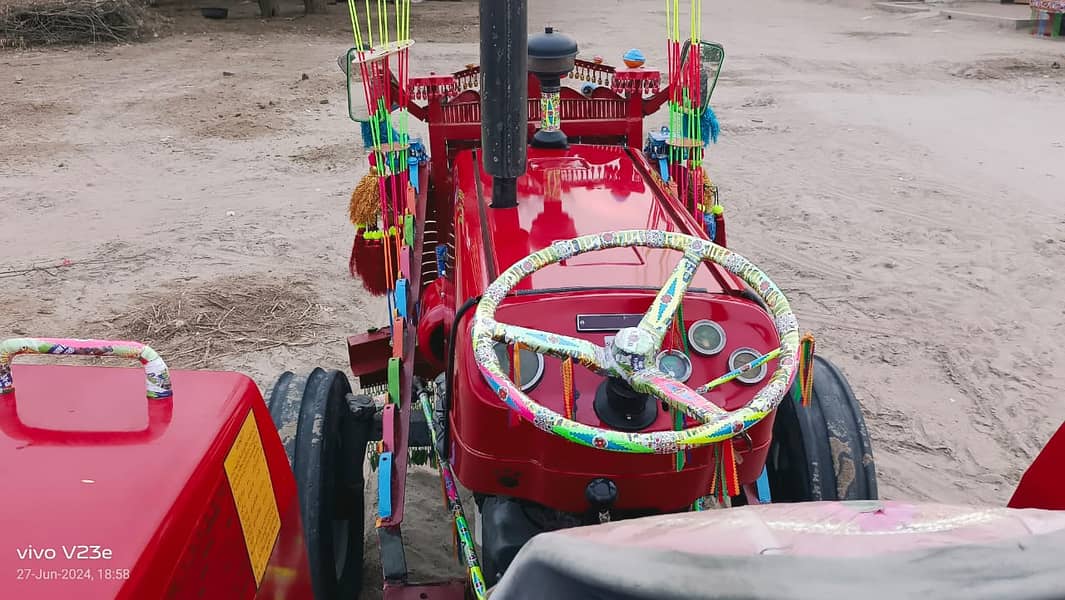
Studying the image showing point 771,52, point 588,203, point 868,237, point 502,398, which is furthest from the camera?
point 771,52

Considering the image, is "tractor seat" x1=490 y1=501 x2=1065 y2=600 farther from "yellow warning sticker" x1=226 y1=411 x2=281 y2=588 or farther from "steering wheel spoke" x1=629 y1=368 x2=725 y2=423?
"yellow warning sticker" x1=226 y1=411 x2=281 y2=588

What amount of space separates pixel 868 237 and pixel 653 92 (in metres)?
2.83

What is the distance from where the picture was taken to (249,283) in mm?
4957

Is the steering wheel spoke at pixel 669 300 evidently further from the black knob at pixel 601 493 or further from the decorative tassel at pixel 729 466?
the black knob at pixel 601 493

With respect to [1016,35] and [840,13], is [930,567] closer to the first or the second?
[1016,35]

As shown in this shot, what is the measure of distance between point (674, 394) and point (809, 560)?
745mm

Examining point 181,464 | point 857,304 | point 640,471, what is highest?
point 181,464

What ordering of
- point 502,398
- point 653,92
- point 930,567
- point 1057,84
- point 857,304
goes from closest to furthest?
point 930,567, point 502,398, point 653,92, point 857,304, point 1057,84

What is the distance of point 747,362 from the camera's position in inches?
71.6

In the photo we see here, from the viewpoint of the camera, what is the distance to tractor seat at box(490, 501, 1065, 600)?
770 mm

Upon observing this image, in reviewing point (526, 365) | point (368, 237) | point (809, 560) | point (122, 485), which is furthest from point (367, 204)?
point (809, 560)

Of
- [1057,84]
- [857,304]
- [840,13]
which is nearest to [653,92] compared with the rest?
[857,304]

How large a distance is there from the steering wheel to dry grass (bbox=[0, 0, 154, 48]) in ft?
43.7

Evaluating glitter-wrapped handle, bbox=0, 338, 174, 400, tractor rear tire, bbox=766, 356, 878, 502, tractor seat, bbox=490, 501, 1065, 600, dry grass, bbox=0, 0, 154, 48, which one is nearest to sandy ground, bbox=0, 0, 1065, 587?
dry grass, bbox=0, 0, 154, 48
